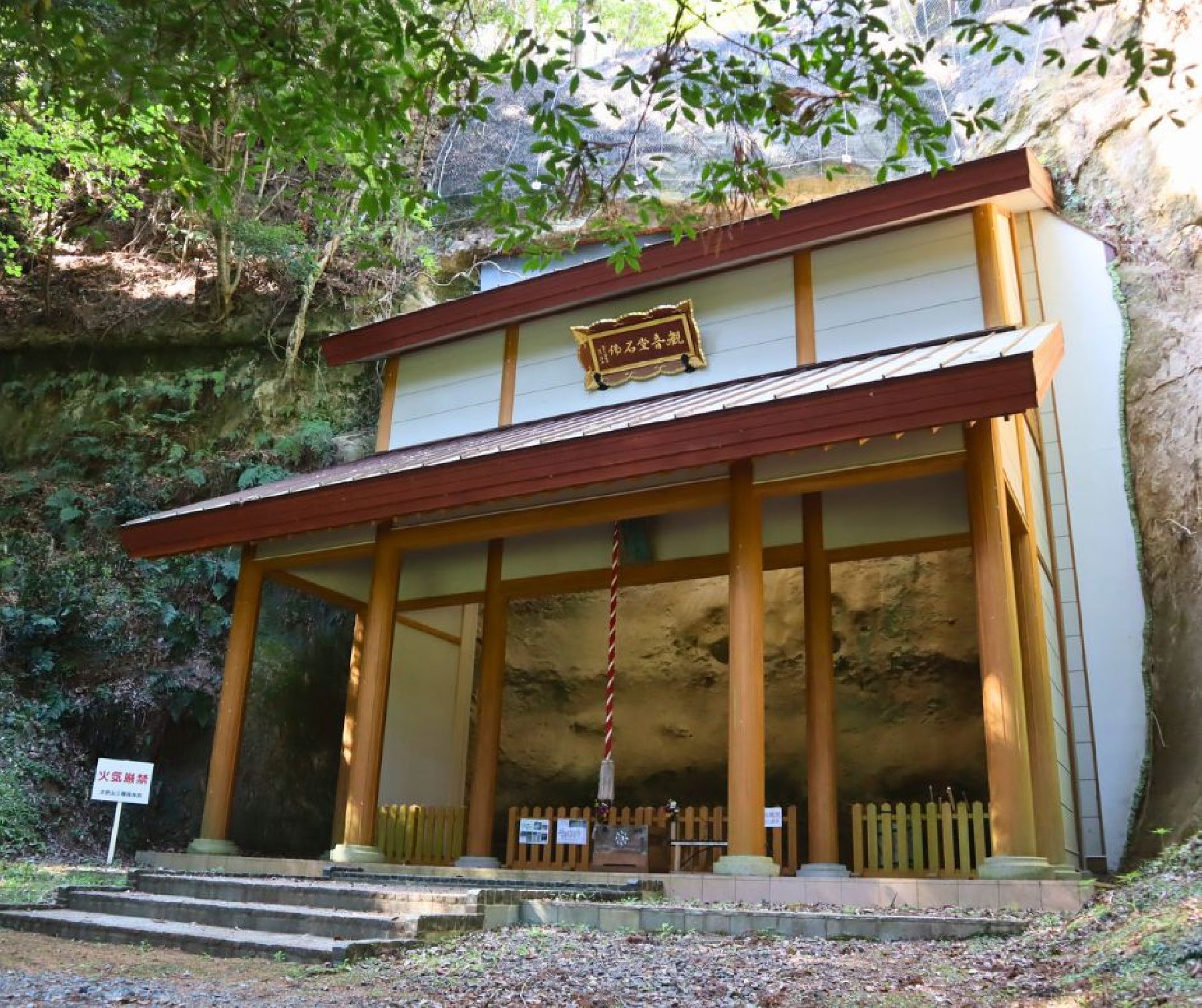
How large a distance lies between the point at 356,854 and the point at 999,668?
5.90 metres

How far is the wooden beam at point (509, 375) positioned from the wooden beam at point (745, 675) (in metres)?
4.30

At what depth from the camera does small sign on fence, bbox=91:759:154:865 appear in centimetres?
A: 991

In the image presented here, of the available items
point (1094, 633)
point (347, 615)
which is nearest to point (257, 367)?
point (347, 615)

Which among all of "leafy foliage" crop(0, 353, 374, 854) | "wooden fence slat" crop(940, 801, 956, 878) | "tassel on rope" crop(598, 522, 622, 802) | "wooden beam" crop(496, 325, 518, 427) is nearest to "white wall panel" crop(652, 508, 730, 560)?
"tassel on rope" crop(598, 522, 622, 802)

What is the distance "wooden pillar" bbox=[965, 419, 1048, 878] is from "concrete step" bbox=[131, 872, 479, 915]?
12.0 feet

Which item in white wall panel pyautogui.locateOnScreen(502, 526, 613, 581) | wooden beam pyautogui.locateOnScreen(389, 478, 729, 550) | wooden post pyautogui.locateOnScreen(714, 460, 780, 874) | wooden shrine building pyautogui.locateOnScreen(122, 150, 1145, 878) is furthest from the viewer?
white wall panel pyautogui.locateOnScreen(502, 526, 613, 581)

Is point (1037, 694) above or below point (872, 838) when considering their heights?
above

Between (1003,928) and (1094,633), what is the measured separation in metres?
5.75

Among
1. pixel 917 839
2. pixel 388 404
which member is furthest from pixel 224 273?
pixel 917 839

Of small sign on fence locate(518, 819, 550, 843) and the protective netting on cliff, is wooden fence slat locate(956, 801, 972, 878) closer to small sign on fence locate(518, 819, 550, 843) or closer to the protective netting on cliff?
small sign on fence locate(518, 819, 550, 843)

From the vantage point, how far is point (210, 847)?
10023mm

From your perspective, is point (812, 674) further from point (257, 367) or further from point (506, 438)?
point (257, 367)

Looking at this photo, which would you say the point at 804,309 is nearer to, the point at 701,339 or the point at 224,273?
the point at 701,339

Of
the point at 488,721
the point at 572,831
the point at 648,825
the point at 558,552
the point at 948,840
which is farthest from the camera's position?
the point at 558,552
